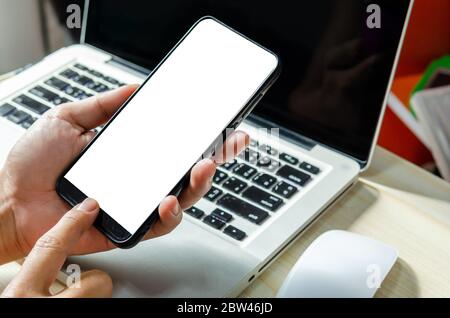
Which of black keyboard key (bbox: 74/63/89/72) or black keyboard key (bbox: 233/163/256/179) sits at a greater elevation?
black keyboard key (bbox: 233/163/256/179)

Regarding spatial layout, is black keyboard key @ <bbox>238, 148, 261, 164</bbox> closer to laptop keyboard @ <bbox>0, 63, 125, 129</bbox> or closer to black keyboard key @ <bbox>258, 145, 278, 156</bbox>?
black keyboard key @ <bbox>258, 145, 278, 156</bbox>

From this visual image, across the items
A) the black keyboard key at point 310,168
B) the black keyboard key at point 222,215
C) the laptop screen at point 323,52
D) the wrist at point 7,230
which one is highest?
the laptop screen at point 323,52

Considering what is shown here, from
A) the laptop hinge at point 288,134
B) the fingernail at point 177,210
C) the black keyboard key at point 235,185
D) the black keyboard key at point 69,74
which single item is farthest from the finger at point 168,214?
the black keyboard key at point 69,74

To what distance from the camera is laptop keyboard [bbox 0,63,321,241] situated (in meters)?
0.61

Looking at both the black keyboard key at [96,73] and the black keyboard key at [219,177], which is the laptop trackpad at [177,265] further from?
the black keyboard key at [96,73]

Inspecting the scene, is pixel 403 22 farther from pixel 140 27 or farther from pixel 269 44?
pixel 140 27

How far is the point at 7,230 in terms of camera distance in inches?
24.0

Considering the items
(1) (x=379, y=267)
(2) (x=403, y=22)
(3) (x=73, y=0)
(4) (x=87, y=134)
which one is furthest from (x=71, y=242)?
(3) (x=73, y=0)

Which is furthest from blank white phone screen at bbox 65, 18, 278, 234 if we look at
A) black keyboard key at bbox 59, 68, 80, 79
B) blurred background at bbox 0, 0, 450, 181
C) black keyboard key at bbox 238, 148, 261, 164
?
blurred background at bbox 0, 0, 450, 181

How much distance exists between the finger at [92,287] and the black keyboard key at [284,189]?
195 millimetres

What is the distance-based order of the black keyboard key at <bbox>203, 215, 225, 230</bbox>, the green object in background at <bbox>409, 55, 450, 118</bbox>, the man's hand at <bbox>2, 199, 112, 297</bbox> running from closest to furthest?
the man's hand at <bbox>2, 199, 112, 297</bbox>, the black keyboard key at <bbox>203, 215, 225, 230</bbox>, the green object in background at <bbox>409, 55, 450, 118</bbox>

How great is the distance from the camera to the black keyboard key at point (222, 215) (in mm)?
608

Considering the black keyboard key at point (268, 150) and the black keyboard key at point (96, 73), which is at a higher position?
the black keyboard key at point (268, 150)

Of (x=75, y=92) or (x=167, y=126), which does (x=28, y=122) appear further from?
(x=167, y=126)
